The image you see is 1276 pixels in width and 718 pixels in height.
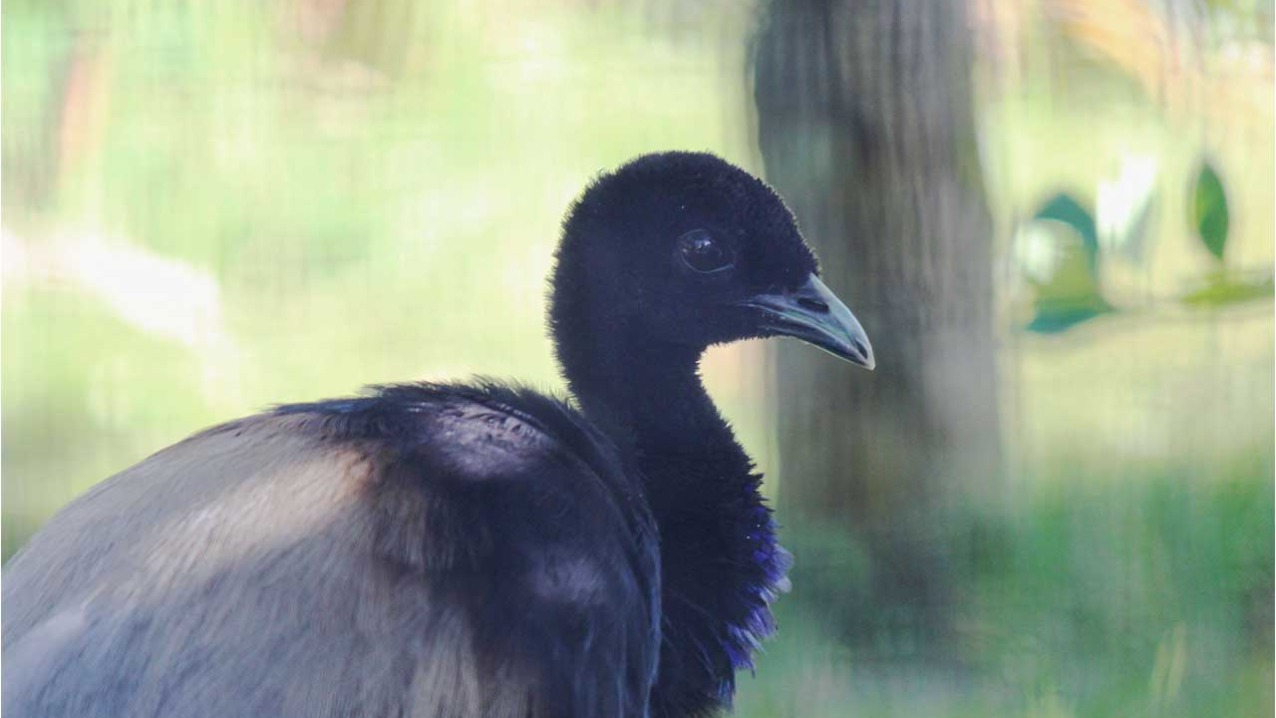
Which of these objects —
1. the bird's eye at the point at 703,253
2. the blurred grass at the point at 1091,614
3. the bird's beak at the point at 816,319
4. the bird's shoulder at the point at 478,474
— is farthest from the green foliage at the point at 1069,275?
the bird's shoulder at the point at 478,474

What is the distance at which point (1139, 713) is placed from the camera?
2.97 metres

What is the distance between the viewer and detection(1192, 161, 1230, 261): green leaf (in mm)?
2363

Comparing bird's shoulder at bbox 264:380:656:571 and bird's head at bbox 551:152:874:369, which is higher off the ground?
bird's head at bbox 551:152:874:369

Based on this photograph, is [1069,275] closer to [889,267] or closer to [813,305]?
[889,267]

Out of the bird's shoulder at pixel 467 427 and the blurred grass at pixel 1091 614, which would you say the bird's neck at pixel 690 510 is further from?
the blurred grass at pixel 1091 614

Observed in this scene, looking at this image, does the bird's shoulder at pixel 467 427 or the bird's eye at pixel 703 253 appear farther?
the bird's eye at pixel 703 253

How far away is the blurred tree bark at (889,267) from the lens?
296cm

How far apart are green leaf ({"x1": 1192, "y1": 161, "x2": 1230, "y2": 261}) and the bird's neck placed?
34.5 inches

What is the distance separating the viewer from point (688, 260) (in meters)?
2.33

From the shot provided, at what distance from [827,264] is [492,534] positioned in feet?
4.67

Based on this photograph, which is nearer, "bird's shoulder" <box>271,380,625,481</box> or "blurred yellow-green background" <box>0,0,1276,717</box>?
"bird's shoulder" <box>271,380,625,481</box>

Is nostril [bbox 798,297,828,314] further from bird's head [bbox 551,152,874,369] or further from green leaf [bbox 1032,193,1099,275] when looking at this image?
green leaf [bbox 1032,193,1099,275]

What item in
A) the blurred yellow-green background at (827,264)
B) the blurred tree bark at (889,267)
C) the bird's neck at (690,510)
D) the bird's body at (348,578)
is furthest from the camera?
the blurred tree bark at (889,267)

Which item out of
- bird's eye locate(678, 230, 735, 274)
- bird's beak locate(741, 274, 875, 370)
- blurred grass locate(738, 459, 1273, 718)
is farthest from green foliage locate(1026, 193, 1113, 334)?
bird's eye locate(678, 230, 735, 274)
